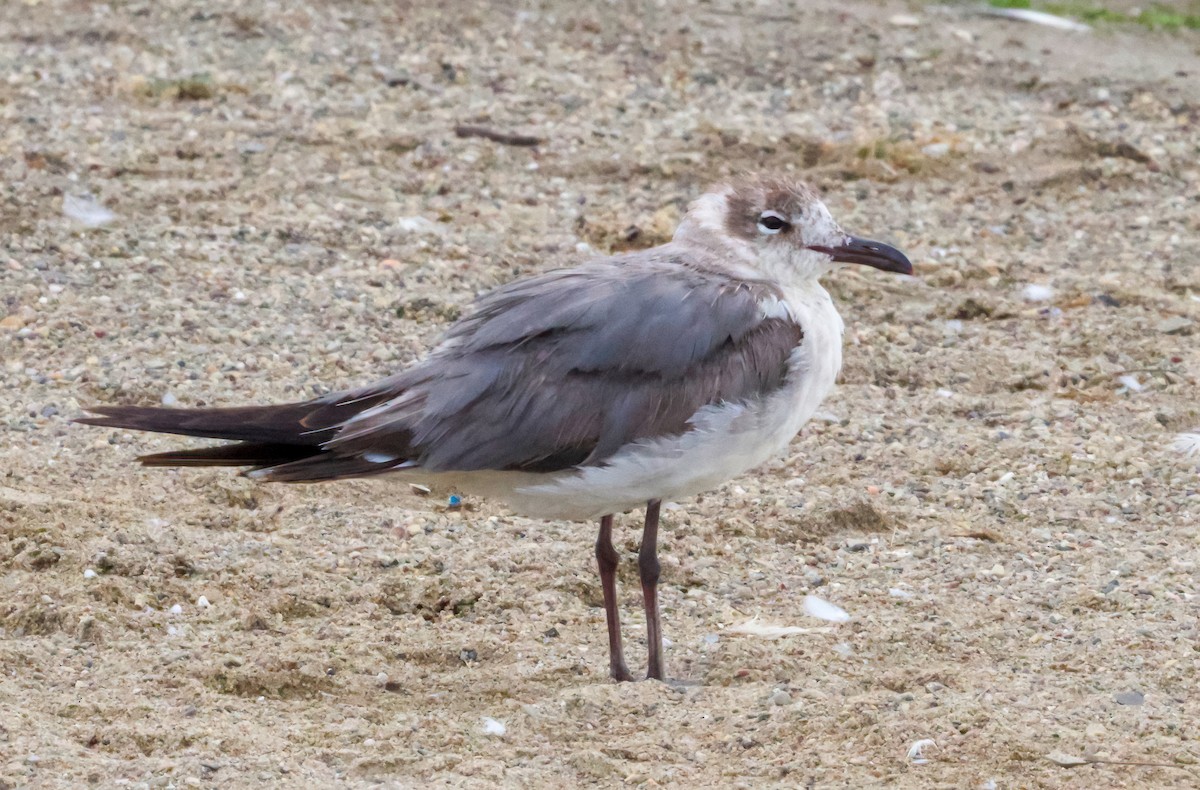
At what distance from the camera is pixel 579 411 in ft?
14.3

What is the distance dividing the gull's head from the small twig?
351 centimetres

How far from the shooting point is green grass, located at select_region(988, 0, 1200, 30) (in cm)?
1051

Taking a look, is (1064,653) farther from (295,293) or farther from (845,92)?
(845,92)

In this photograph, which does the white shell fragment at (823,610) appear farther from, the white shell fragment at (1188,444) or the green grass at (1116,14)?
the green grass at (1116,14)

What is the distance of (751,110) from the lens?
8.77 metres

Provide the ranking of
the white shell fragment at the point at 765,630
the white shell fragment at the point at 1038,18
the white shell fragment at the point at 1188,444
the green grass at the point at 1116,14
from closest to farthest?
the white shell fragment at the point at 765,630 < the white shell fragment at the point at 1188,444 < the white shell fragment at the point at 1038,18 < the green grass at the point at 1116,14

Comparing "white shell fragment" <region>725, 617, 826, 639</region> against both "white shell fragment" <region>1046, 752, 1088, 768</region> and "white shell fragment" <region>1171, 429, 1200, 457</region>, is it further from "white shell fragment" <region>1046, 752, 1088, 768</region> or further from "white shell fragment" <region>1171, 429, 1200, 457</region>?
"white shell fragment" <region>1171, 429, 1200, 457</region>

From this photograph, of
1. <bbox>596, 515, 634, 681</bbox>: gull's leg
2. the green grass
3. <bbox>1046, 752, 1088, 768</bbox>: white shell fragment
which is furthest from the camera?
the green grass

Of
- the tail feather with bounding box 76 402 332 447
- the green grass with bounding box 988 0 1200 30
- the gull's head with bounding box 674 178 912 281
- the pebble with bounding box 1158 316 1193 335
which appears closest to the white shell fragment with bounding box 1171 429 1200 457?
the pebble with bounding box 1158 316 1193 335

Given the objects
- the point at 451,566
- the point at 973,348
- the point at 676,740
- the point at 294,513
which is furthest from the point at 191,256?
the point at 676,740

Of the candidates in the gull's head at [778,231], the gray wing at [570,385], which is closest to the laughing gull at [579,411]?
the gray wing at [570,385]

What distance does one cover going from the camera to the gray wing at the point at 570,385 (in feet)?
14.3

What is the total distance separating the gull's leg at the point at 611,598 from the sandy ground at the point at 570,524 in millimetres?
116

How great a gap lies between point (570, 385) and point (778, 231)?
2.75ft
